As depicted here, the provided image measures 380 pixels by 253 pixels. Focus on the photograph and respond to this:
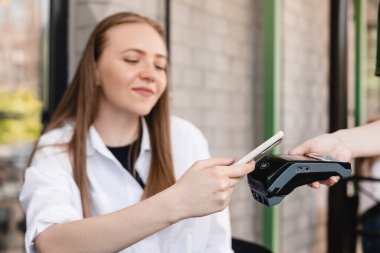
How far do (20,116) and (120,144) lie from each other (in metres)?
0.97

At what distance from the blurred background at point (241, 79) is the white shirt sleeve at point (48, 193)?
2.88 feet

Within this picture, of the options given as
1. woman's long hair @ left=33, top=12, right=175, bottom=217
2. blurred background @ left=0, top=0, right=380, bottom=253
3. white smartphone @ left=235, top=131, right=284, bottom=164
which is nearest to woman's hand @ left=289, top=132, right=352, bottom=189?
white smartphone @ left=235, top=131, right=284, bottom=164

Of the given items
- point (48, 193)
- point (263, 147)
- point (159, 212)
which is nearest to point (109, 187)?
point (48, 193)

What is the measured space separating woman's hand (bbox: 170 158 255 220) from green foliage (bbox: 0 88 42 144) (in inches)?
57.7

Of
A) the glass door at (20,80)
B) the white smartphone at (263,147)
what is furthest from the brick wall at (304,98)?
the white smartphone at (263,147)

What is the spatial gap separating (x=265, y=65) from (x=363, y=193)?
3.26 ft

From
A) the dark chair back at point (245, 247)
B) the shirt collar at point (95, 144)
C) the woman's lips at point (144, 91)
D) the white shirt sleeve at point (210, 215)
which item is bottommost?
the dark chair back at point (245, 247)

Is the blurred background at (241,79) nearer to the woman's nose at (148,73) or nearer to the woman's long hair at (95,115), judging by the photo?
the woman's long hair at (95,115)

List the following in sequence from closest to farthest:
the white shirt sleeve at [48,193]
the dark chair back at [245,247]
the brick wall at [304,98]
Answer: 1. the white shirt sleeve at [48,193]
2. the dark chair back at [245,247]
3. the brick wall at [304,98]

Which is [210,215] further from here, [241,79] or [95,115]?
[241,79]

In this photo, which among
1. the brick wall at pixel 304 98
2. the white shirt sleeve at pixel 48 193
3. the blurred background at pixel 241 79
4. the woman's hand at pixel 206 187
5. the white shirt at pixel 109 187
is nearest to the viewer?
the woman's hand at pixel 206 187

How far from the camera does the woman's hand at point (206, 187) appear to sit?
3.27 feet

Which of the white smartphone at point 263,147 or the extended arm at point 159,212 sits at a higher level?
the white smartphone at point 263,147

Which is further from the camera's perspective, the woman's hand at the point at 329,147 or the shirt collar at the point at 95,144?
the shirt collar at the point at 95,144
